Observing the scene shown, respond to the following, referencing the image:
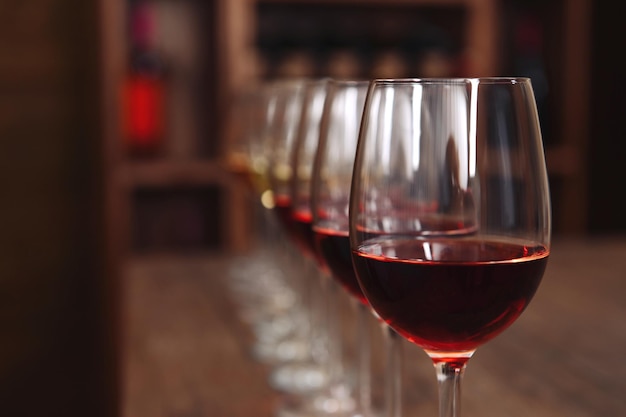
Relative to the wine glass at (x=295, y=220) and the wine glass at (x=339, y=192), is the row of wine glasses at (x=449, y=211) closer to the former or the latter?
the wine glass at (x=339, y=192)

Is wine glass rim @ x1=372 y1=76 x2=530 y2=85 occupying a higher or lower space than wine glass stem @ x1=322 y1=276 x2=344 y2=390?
higher

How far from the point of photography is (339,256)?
611 millimetres

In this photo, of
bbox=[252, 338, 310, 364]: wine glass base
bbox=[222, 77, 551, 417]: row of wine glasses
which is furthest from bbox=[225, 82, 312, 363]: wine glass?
bbox=[222, 77, 551, 417]: row of wine glasses

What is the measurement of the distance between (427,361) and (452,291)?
38 centimetres

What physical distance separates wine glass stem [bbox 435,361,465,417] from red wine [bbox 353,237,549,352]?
0.03 ft

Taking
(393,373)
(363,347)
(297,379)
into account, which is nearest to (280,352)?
(297,379)

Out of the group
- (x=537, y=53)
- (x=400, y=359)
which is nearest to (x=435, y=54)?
(x=537, y=53)

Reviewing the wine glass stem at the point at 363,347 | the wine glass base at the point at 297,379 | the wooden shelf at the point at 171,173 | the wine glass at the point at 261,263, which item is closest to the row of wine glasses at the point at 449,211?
the wine glass stem at the point at 363,347

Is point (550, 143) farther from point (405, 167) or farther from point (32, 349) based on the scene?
point (405, 167)

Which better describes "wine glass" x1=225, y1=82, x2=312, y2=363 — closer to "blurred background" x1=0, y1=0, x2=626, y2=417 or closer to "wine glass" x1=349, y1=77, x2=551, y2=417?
"wine glass" x1=349, y1=77, x2=551, y2=417

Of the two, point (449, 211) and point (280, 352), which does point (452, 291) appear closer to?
point (449, 211)

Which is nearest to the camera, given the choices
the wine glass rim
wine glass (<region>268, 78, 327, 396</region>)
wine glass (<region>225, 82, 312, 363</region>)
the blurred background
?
the wine glass rim

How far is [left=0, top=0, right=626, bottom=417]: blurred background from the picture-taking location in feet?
6.78

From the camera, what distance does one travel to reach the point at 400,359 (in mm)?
597
